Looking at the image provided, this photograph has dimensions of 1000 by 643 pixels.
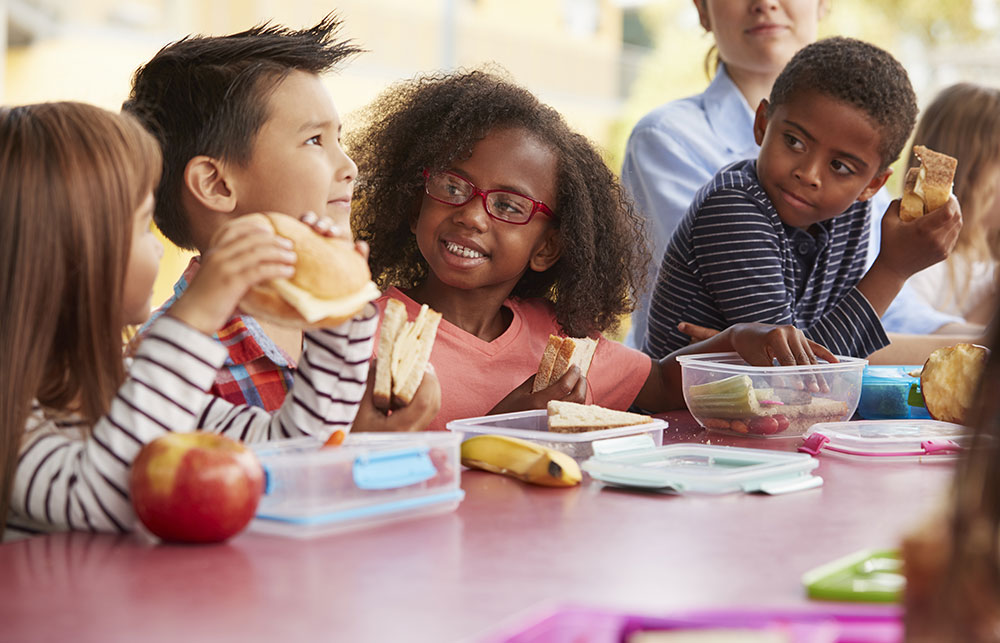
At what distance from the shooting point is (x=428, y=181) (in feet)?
9.09

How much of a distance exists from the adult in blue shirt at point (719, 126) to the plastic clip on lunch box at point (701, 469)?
175cm

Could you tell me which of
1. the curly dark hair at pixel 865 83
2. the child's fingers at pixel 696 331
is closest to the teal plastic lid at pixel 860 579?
the child's fingers at pixel 696 331

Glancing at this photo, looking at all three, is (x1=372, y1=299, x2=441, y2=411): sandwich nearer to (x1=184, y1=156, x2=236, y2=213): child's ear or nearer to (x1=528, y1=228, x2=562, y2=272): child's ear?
(x1=184, y1=156, x2=236, y2=213): child's ear

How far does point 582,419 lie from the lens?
1.92 meters

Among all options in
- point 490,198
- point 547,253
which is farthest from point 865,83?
point 490,198

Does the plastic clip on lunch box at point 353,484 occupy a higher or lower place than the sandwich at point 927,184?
lower

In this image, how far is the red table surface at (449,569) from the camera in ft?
3.44

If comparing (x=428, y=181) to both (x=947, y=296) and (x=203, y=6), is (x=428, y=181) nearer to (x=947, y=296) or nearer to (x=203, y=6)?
(x=947, y=296)

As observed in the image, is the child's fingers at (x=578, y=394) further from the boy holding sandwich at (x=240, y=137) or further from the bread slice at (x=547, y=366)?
the boy holding sandwich at (x=240, y=137)

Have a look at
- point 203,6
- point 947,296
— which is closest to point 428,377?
point 947,296

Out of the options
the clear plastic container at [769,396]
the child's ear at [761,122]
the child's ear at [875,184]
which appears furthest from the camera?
the child's ear at [761,122]

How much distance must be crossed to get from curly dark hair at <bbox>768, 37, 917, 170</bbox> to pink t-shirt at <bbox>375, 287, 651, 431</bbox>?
2.81 feet

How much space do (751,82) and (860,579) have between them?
2.98 m

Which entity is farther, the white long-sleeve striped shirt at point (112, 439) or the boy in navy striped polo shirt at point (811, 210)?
the boy in navy striped polo shirt at point (811, 210)
